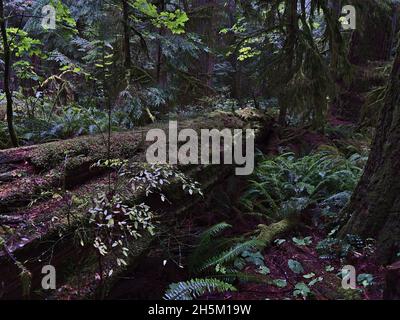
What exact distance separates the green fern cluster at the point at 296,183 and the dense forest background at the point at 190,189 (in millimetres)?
31

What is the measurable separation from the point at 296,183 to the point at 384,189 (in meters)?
2.07

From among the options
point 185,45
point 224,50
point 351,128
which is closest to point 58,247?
point 185,45

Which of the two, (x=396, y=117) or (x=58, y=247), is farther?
(x=396, y=117)

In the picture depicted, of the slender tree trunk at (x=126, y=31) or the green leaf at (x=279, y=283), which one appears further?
the slender tree trunk at (x=126, y=31)

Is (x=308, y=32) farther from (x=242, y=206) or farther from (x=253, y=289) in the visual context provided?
(x=253, y=289)

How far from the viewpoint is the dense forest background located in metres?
3.30

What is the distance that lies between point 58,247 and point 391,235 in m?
3.41

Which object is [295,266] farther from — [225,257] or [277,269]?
[225,257]

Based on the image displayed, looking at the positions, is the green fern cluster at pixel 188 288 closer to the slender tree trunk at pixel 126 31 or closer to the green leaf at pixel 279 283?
the green leaf at pixel 279 283

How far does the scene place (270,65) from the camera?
7.89m

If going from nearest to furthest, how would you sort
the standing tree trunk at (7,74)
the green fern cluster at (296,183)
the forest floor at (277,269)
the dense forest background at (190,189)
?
the dense forest background at (190,189), the forest floor at (277,269), the standing tree trunk at (7,74), the green fern cluster at (296,183)

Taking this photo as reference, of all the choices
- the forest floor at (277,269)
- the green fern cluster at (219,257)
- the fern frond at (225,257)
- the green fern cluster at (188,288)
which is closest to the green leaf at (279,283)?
the forest floor at (277,269)

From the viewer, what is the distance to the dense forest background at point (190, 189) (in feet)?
10.8

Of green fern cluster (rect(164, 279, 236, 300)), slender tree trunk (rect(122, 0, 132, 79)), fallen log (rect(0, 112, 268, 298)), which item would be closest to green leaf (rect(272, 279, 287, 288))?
green fern cluster (rect(164, 279, 236, 300))
